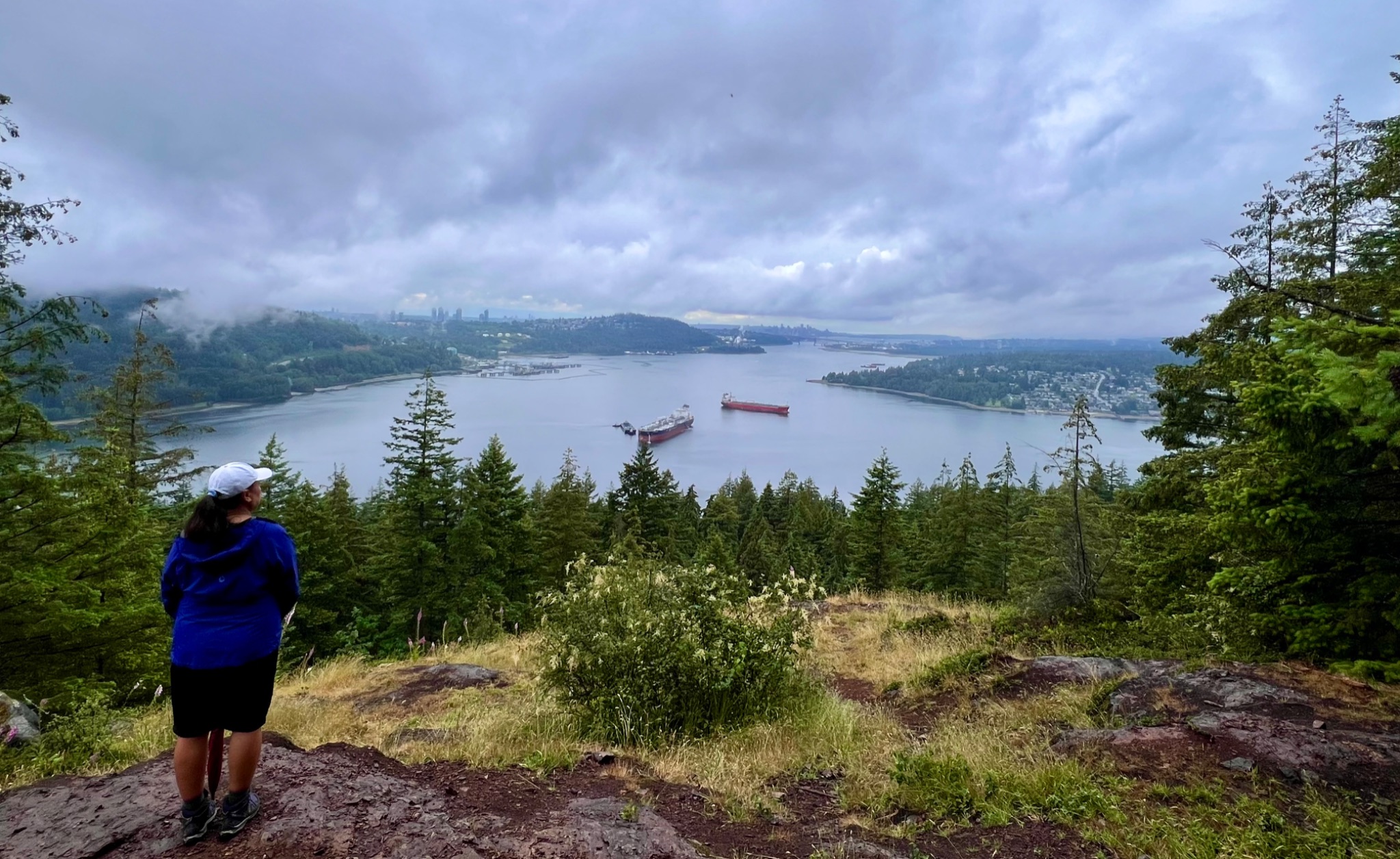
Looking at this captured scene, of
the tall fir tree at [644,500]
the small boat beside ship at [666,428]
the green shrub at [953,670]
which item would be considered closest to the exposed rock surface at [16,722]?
the green shrub at [953,670]

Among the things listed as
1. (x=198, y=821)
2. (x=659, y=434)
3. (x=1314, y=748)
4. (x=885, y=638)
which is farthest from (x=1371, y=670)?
(x=659, y=434)

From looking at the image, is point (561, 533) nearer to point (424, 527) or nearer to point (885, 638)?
point (424, 527)

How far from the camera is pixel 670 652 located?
4.45 m

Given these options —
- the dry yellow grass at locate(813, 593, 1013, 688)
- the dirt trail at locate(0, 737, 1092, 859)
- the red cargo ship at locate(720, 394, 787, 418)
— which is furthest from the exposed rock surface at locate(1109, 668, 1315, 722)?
the red cargo ship at locate(720, 394, 787, 418)

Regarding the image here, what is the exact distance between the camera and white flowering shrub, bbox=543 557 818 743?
14.5 ft

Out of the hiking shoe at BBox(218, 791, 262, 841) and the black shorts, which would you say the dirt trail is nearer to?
the hiking shoe at BBox(218, 791, 262, 841)

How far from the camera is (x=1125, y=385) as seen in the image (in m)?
111

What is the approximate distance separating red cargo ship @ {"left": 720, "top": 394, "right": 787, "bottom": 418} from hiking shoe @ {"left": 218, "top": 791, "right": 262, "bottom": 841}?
118283 mm

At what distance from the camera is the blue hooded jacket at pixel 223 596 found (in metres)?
2.57

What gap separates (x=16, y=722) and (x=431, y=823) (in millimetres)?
3163

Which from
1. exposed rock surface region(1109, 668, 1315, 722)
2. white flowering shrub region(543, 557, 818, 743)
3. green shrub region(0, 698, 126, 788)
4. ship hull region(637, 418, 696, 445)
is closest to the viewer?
green shrub region(0, 698, 126, 788)

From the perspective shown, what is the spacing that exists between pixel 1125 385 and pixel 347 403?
13571 centimetres

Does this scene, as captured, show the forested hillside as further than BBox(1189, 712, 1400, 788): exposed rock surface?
Yes

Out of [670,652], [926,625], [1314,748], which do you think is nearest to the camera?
[1314,748]
